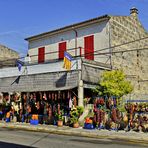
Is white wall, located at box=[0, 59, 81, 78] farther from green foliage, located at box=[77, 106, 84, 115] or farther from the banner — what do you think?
green foliage, located at box=[77, 106, 84, 115]

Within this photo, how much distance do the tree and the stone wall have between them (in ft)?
11.1

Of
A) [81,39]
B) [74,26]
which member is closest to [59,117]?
[81,39]

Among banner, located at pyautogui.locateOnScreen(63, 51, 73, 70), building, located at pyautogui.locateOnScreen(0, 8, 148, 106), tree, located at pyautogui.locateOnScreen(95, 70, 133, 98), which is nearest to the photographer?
banner, located at pyautogui.locateOnScreen(63, 51, 73, 70)

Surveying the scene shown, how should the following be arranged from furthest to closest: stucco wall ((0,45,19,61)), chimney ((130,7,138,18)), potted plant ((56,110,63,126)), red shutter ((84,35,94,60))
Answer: stucco wall ((0,45,19,61)) < chimney ((130,7,138,18)) < red shutter ((84,35,94,60)) < potted plant ((56,110,63,126))

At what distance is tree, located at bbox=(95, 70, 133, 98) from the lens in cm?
2369

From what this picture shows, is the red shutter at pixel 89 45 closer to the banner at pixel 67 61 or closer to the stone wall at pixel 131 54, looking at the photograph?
the stone wall at pixel 131 54

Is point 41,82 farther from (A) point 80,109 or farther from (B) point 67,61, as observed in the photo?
(A) point 80,109

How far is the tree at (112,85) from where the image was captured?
77.7ft

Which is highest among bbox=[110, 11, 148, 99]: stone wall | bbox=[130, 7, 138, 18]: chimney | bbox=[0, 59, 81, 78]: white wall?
bbox=[130, 7, 138, 18]: chimney

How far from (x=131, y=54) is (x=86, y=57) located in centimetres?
554

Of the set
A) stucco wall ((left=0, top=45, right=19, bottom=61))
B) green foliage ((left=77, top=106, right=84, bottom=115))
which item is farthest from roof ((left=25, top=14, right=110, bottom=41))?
green foliage ((left=77, top=106, right=84, bottom=115))

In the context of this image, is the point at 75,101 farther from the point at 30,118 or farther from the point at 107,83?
the point at 30,118

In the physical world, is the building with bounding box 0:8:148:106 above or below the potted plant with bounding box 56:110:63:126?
above

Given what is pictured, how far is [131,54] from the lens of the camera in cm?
3147
